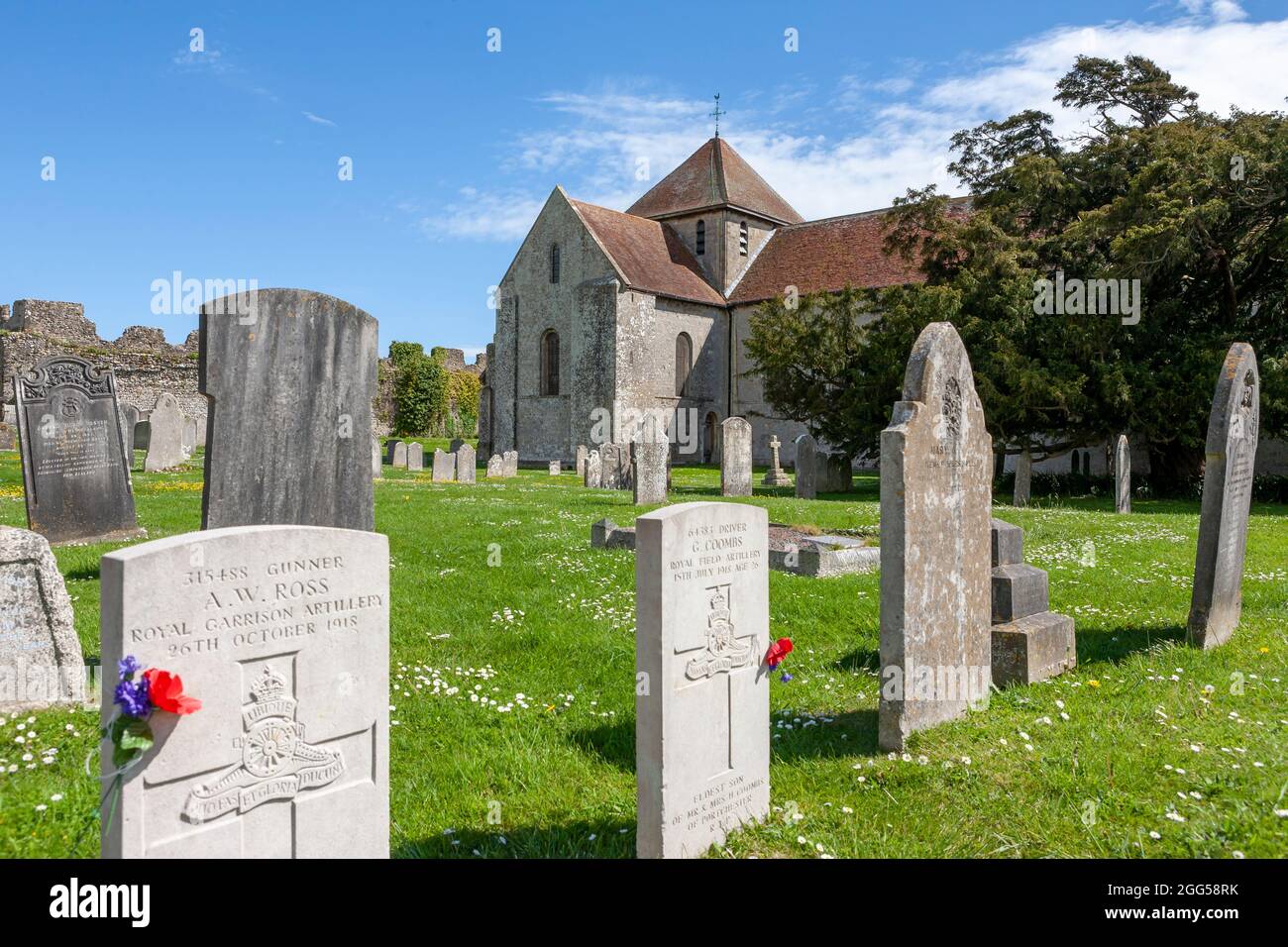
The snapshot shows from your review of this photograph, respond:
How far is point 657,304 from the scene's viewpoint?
35.4 m

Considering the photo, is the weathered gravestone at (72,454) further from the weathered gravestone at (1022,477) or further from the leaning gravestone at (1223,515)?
the weathered gravestone at (1022,477)

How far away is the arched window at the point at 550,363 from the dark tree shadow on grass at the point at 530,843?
33.4 meters

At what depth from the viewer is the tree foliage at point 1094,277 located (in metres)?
18.0

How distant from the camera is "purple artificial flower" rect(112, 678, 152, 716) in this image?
2.42 metres

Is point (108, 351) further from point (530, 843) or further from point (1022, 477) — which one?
point (530, 843)

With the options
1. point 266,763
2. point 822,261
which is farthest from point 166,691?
point 822,261

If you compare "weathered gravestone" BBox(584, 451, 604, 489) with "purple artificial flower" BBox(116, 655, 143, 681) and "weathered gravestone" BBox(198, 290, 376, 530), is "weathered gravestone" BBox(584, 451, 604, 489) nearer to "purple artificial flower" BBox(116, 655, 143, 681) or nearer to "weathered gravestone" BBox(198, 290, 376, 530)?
"weathered gravestone" BBox(198, 290, 376, 530)

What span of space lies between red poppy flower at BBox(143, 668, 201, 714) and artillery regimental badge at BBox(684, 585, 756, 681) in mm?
1786

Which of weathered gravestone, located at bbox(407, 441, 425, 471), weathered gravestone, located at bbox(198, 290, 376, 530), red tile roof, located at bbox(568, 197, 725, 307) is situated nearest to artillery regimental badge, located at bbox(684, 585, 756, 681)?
weathered gravestone, located at bbox(198, 290, 376, 530)

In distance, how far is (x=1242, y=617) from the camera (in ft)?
22.3
